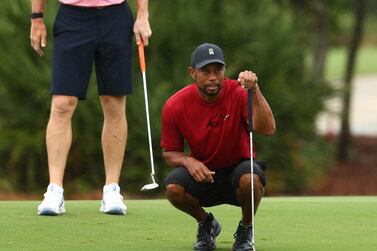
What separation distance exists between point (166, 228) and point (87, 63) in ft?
4.17

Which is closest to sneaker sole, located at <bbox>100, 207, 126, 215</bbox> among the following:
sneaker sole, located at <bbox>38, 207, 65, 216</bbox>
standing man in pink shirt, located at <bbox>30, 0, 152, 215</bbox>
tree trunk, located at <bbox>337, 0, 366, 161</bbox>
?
standing man in pink shirt, located at <bbox>30, 0, 152, 215</bbox>

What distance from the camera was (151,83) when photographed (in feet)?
53.5

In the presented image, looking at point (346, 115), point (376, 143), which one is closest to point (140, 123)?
point (346, 115)

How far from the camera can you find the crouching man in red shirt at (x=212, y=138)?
23.5 feet

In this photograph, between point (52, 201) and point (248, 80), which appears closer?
point (248, 80)

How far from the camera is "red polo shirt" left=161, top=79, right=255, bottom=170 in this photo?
284 inches

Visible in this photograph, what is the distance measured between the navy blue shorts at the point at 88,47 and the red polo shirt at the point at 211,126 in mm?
1613

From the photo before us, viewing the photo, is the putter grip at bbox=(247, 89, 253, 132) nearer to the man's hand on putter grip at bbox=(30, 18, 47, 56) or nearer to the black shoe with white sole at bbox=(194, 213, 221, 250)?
the black shoe with white sole at bbox=(194, 213, 221, 250)

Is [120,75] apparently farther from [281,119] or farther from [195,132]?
[281,119]

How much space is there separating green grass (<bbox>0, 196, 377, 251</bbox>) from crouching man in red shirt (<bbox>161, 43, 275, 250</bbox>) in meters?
0.38

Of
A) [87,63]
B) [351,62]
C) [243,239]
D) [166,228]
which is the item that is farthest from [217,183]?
[351,62]

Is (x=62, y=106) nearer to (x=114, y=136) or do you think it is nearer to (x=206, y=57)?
(x=114, y=136)

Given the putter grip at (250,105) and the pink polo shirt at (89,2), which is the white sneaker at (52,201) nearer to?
the pink polo shirt at (89,2)

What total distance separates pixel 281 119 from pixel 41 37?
8520mm
